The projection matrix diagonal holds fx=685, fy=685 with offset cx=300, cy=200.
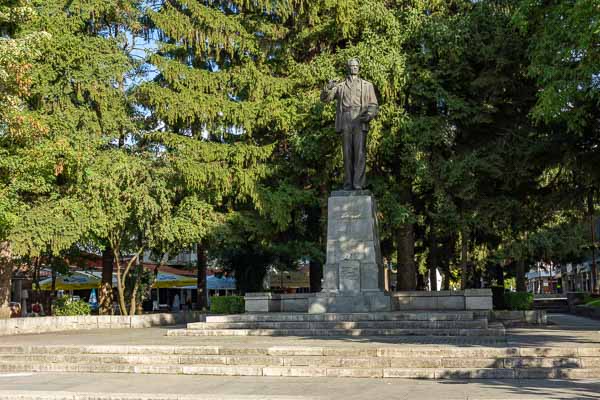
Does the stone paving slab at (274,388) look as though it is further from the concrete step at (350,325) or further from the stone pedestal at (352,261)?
the stone pedestal at (352,261)

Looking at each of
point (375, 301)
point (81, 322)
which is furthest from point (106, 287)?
point (375, 301)

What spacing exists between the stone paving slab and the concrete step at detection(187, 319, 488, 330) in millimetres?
4908

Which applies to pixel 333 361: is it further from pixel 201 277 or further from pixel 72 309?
pixel 201 277

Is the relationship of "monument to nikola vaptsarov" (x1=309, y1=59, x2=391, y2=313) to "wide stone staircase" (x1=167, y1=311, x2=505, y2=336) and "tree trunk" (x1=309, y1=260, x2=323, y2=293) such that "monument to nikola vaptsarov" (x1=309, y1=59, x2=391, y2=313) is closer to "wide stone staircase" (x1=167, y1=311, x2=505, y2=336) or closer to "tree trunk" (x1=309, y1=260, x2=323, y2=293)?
"wide stone staircase" (x1=167, y1=311, x2=505, y2=336)

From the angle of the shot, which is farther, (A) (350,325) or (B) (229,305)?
(B) (229,305)

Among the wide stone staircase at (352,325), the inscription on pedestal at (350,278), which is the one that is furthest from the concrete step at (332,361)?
the inscription on pedestal at (350,278)

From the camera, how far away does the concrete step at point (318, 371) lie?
9.73 m

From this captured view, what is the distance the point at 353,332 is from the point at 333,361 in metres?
4.14

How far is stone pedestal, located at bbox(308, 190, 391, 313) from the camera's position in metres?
17.5

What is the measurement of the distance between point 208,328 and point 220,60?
39.4 ft

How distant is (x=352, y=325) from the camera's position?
1524 centimetres

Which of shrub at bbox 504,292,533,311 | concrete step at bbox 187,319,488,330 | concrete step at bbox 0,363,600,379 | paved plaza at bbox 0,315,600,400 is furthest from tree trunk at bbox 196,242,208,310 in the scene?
paved plaza at bbox 0,315,600,400

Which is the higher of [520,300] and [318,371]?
[520,300]

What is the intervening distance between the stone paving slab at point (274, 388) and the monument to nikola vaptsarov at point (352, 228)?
7400 mm
